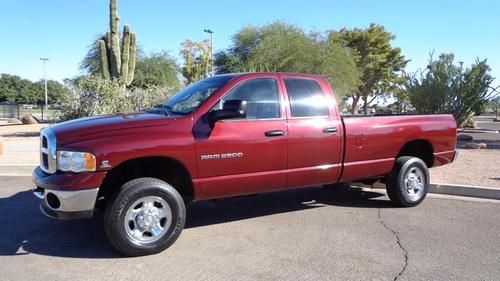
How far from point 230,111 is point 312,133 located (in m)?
1.30

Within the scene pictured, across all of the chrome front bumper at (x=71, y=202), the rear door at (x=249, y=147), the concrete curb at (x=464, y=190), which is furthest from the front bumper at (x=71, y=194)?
the concrete curb at (x=464, y=190)

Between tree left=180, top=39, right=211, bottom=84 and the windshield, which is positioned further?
tree left=180, top=39, right=211, bottom=84

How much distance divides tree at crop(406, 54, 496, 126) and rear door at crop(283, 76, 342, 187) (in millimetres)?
14979

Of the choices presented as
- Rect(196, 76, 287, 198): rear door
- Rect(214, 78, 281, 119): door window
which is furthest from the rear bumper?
Rect(214, 78, 281, 119): door window

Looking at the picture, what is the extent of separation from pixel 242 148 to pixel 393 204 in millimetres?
2929

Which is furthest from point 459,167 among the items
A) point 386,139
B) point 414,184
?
point 386,139

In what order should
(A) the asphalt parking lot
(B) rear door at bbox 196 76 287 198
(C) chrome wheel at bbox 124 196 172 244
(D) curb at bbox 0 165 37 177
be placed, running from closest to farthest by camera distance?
(A) the asphalt parking lot < (C) chrome wheel at bbox 124 196 172 244 < (B) rear door at bbox 196 76 287 198 < (D) curb at bbox 0 165 37 177

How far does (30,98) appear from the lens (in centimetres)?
9938

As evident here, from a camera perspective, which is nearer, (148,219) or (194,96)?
(148,219)

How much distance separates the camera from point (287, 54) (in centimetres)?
3134

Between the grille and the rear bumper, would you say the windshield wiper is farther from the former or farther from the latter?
the rear bumper

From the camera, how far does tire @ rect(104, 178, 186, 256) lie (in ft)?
15.8

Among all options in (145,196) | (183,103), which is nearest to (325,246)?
(145,196)

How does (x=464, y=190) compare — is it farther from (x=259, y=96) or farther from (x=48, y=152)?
(x=48, y=152)
